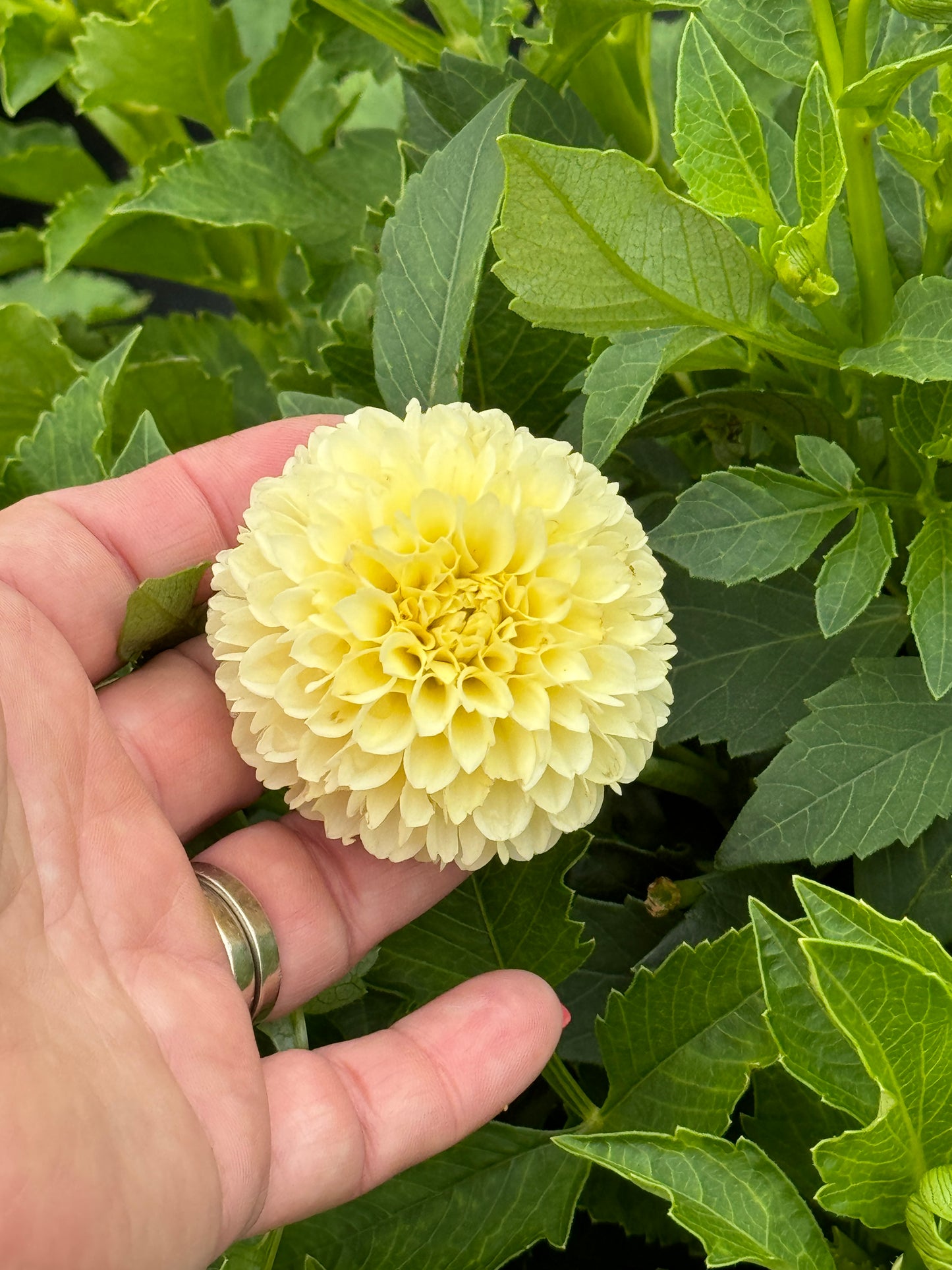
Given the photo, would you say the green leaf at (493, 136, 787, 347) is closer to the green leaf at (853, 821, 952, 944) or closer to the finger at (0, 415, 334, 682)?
the finger at (0, 415, 334, 682)

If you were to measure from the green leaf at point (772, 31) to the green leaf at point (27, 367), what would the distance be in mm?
606

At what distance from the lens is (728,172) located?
0.63 m

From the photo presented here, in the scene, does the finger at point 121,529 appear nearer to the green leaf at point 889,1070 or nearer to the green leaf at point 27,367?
the green leaf at point 27,367

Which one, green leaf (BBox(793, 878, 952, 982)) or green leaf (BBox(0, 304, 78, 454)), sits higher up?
green leaf (BBox(0, 304, 78, 454))

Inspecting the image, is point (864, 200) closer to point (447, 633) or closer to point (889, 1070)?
point (447, 633)

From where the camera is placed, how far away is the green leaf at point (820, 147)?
0.58 metres

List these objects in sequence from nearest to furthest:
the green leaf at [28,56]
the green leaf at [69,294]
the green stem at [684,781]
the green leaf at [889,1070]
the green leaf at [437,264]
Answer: the green leaf at [889,1070] → the green leaf at [437,264] → the green stem at [684,781] → the green leaf at [28,56] → the green leaf at [69,294]

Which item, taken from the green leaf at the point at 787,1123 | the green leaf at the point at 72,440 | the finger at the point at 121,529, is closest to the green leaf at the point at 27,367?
the green leaf at the point at 72,440

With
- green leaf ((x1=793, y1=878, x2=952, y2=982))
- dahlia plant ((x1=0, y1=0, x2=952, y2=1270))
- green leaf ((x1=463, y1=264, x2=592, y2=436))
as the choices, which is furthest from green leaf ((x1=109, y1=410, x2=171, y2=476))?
green leaf ((x1=793, y1=878, x2=952, y2=982))

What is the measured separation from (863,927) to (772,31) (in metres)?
0.48

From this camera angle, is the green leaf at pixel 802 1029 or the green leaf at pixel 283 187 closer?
the green leaf at pixel 802 1029

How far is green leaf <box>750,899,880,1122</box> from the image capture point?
570 mm

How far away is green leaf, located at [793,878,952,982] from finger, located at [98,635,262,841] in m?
0.41

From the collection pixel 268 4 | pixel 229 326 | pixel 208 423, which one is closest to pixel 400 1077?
pixel 208 423
